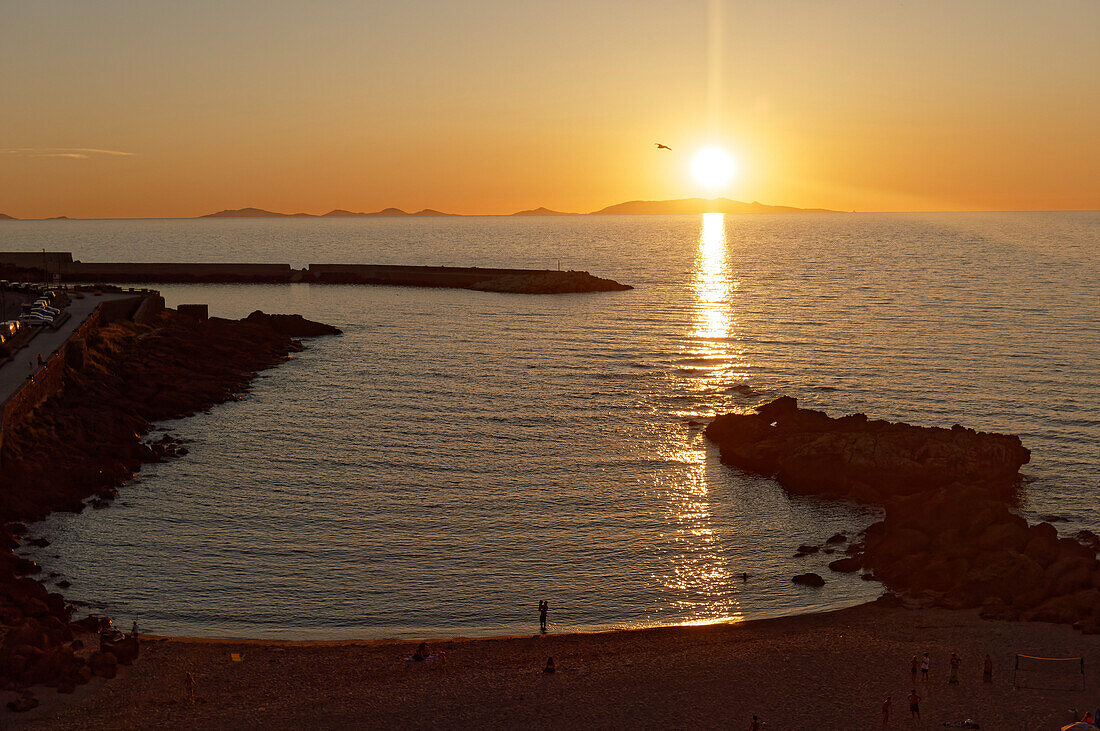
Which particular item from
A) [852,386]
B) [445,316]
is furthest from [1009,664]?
[445,316]

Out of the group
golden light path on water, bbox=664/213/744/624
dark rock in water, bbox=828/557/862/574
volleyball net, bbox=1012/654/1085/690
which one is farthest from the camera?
dark rock in water, bbox=828/557/862/574

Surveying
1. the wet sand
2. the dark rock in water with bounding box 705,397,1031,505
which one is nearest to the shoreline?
the wet sand

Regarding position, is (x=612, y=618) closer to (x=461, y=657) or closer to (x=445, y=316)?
(x=461, y=657)

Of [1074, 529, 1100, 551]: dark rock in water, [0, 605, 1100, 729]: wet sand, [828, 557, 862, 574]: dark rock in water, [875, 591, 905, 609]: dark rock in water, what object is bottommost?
[0, 605, 1100, 729]: wet sand

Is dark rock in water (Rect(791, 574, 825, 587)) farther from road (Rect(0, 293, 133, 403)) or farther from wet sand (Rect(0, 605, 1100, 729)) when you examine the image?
road (Rect(0, 293, 133, 403))

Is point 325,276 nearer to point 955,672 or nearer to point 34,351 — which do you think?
point 34,351

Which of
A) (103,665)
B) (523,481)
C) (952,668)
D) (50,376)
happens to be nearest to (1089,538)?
(952,668)
